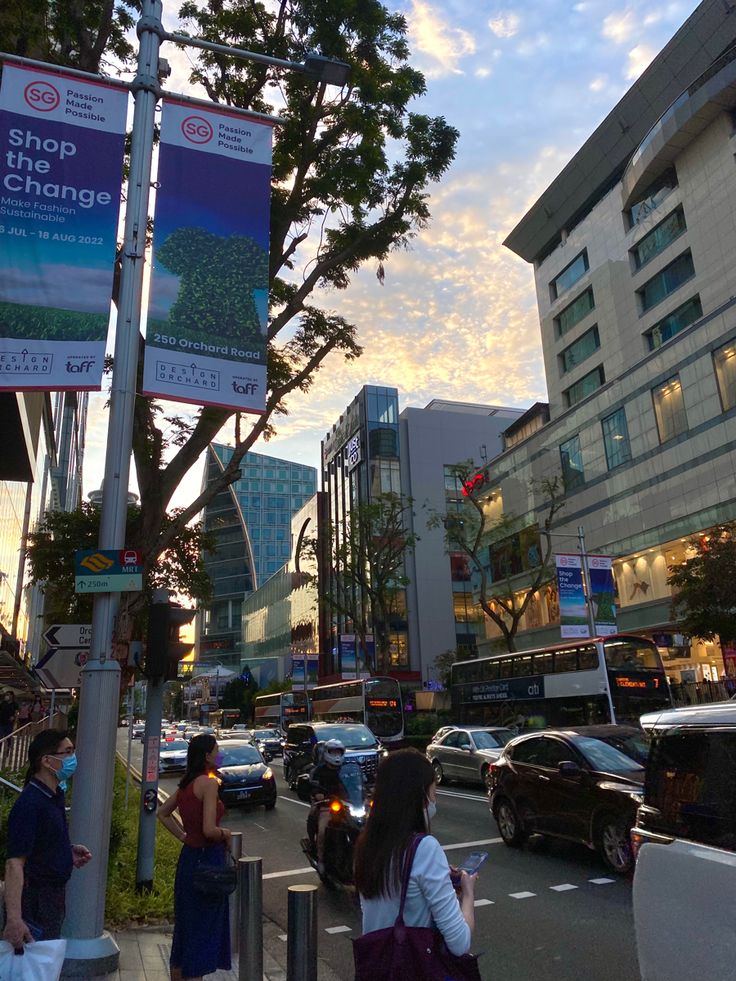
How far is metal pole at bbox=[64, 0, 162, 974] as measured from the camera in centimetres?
542

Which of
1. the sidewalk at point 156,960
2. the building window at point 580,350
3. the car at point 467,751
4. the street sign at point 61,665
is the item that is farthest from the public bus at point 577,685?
the building window at point 580,350

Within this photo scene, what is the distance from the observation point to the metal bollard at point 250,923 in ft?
17.0

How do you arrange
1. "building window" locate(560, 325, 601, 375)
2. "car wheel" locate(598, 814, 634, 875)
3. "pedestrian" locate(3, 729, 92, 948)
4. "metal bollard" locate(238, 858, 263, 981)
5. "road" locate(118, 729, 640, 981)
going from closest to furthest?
"pedestrian" locate(3, 729, 92, 948), "metal bollard" locate(238, 858, 263, 981), "road" locate(118, 729, 640, 981), "car wheel" locate(598, 814, 634, 875), "building window" locate(560, 325, 601, 375)

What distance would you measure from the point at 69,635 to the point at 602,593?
2274 centimetres

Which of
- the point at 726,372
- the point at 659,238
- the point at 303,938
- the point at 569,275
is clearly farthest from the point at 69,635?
the point at 569,275

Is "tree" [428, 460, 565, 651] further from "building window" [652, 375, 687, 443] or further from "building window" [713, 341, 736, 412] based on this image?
"building window" [713, 341, 736, 412]

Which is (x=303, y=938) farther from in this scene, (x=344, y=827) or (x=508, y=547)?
→ (x=508, y=547)

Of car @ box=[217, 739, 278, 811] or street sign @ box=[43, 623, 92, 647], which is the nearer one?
street sign @ box=[43, 623, 92, 647]

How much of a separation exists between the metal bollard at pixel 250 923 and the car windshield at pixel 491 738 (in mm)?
16325

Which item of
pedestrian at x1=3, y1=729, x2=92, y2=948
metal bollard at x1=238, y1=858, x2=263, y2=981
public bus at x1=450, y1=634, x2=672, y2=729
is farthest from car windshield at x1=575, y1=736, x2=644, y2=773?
public bus at x1=450, y1=634, x2=672, y2=729

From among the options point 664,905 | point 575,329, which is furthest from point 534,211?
point 664,905

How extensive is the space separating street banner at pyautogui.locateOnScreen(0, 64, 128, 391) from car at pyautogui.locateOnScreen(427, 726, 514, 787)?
54.1 feet

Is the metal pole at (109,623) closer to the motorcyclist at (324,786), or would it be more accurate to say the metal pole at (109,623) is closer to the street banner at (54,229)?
the street banner at (54,229)

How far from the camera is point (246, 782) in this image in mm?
17219
